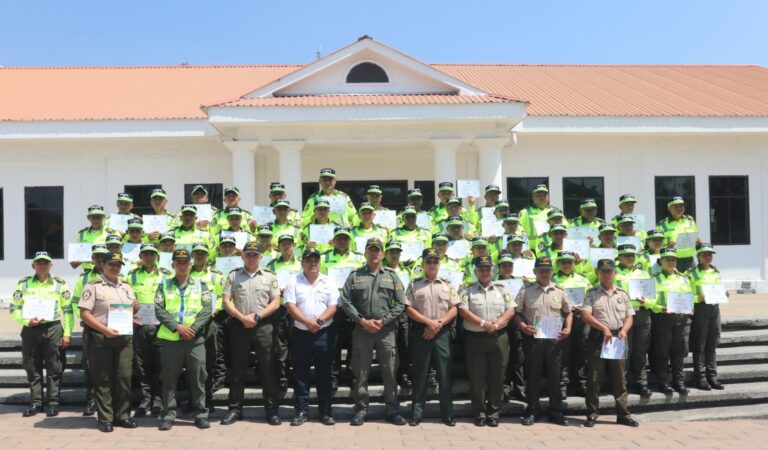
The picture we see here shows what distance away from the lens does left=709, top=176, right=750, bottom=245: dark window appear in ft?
54.0

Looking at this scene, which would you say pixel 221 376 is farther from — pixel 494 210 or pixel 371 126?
pixel 371 126

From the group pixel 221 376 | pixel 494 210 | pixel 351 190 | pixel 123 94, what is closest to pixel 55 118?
pixel 123 94

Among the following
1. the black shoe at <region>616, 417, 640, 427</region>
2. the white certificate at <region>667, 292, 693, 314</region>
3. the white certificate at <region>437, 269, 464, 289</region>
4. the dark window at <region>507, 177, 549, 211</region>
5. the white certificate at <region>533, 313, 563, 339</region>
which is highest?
the dark window at <region>507, 177, 549, 211</region>

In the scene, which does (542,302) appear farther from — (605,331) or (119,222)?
(119,222)

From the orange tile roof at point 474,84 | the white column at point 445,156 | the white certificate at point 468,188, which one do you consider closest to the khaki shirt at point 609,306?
the white certificate at point 468,188

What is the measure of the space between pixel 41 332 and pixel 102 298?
126 centimetres

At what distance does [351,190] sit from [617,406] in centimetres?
1006

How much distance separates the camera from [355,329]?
7.13 metres

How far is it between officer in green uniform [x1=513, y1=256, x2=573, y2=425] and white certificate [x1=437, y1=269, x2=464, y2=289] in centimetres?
81

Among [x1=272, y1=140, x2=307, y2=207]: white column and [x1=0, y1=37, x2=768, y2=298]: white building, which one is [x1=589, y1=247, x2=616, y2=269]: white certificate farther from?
[x1=272, y1=140, x2=307, y2=207]: white column

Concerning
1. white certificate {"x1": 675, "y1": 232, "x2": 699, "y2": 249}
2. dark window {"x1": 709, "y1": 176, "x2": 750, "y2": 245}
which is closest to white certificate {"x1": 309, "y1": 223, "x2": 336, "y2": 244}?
white certificate {"x1": 675, "y1": 232, "x2": 699, "y2": 249}

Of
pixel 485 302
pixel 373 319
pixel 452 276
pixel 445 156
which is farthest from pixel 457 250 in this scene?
pixel 445 156

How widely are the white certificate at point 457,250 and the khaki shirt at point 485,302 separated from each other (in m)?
0.97

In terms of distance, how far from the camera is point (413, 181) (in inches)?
631
